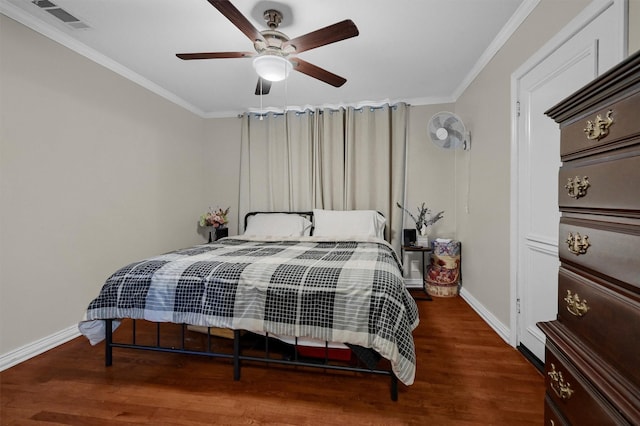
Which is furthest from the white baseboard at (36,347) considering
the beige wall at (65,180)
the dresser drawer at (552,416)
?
the dresser drawer at (552,416)

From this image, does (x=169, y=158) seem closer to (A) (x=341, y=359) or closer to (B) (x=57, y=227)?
(B) (x=57, y=227)

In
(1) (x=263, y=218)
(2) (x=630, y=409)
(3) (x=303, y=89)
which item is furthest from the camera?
(1) (x=263, y=218)

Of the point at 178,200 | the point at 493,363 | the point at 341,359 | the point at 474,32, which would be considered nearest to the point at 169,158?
the point at 178,200

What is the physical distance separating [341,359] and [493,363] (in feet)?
3.35

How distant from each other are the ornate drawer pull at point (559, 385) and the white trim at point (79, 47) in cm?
356

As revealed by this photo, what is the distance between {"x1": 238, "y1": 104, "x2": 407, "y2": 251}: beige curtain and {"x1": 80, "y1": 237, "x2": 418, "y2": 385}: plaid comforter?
1894 mm

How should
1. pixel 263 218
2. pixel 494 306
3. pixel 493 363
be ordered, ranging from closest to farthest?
pixel 493 363
pixel 494 306
pixel 263 218

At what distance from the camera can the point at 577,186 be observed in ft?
2.72

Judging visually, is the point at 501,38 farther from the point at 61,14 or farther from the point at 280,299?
the point at 61,14

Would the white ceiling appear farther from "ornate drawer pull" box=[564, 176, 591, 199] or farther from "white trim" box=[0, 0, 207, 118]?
"ornate drawer pull" box=[564, 176, 591, 199]

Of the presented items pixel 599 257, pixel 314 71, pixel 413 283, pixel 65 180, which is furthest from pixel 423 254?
pixel 65 180

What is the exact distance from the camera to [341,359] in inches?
77.5

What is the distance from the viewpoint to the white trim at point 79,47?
1.99m

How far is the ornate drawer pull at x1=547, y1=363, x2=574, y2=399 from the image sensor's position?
0.84 metres
